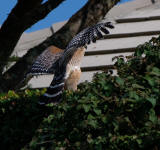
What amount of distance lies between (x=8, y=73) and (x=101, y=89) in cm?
349

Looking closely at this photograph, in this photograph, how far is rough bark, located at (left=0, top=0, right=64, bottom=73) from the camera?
26.1ft

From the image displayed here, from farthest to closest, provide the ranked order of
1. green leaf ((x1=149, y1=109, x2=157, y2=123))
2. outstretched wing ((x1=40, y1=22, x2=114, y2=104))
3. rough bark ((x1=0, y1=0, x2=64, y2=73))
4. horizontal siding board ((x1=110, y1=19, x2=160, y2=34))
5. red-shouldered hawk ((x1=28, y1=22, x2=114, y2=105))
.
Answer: horizontal siding board ((x1=110, y1=19, x2=160, y2=34)) < rough bark ((x1=0, y1=0, x2=64, y2=73)) < red-shouldered hawk ((x1=28, y1=22, x2=114, y2=105)) < outstretched wing ((x1=40, y1=22, x2=114, y2=104)) < green leaf ((x1=149, y1=109, x2=157, y2=123))

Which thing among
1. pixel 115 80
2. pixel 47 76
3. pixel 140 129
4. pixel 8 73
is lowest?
pixel 47 76

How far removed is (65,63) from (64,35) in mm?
1469

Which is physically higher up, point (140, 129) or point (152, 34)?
point (140, 129)

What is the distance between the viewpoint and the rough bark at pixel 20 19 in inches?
313

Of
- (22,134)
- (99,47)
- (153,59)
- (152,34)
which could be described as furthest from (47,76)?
(153,59)

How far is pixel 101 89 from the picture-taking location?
4.75 meters

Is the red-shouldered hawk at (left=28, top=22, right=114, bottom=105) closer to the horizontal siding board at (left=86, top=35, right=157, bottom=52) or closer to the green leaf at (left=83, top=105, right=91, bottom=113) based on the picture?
the green leaf at (left=83, top=105, right=91, bottom=113)

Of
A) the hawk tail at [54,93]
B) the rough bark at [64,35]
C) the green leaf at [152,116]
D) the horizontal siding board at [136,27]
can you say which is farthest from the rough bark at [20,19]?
the green leaf at [152,116]

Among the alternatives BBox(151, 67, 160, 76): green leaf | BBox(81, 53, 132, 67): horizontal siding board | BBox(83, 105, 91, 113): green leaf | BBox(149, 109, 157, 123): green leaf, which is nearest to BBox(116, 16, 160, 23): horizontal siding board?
BBox(81, 53, 132, 67): horizontal siding board

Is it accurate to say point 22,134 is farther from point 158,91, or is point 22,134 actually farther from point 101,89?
point 158,91

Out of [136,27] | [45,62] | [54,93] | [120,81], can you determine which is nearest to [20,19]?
[45,62]

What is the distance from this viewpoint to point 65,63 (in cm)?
681
